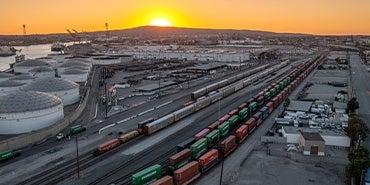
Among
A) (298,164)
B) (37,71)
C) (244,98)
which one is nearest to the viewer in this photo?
(298,164)

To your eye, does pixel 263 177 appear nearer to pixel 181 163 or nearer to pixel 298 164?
pixel 298 164

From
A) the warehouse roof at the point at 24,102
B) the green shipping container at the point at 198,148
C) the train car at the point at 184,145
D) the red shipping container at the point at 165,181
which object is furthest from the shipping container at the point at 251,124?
the warehouse roof at the point at 24,102

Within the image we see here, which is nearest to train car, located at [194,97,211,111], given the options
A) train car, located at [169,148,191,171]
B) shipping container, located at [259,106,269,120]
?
shipping container, located at [259,106,269,120]

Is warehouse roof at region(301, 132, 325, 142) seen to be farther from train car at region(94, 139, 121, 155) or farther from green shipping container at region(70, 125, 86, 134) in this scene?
green shipping container at region(70, 125, 86, 134)

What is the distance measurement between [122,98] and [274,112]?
3385cm

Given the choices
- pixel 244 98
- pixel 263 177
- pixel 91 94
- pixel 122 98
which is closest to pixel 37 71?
pixel 91 94

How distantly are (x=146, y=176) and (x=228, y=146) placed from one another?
499 inches

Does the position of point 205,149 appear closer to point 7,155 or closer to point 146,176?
point 146,176

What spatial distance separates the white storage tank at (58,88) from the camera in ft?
213

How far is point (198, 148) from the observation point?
124 ft

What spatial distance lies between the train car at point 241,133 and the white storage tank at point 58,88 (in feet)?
125

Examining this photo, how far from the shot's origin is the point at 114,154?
40562mm

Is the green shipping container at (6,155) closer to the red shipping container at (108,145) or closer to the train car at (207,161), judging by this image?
the red shipping container at (108,145)

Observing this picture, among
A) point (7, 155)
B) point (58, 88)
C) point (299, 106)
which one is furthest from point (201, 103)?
point (7, 155)
